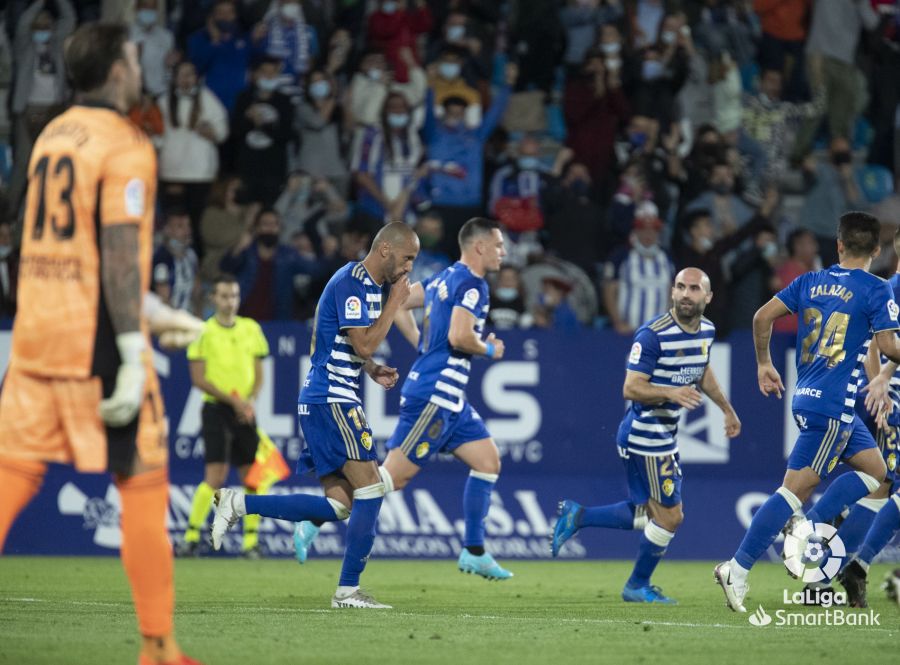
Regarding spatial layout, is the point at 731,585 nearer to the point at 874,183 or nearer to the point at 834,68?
the point at 874,183

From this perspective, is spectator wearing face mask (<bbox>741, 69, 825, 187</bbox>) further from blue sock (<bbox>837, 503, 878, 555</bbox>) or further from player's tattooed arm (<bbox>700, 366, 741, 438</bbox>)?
blue sock (<bbox>837, 503, 878, 555</bbox>)

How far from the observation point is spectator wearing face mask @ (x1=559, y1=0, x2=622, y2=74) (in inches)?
740

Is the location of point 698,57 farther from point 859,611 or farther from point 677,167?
point 859,611

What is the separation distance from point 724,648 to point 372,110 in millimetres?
11265

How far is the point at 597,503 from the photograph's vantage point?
1471 centimetres

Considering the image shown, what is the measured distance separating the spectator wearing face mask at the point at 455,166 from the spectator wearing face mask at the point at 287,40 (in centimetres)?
187

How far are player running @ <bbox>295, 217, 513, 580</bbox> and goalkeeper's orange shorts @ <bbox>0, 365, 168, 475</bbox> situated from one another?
16.7ft

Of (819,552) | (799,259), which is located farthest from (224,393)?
(799,259)

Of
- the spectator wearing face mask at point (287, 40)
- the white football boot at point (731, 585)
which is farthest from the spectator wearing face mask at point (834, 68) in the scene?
the white football boot at point (731, 585)

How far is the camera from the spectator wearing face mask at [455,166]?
17.0 metres

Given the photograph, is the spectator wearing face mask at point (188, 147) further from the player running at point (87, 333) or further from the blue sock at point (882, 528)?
the player running at point (87, 333)

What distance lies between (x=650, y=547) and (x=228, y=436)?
17.2ft

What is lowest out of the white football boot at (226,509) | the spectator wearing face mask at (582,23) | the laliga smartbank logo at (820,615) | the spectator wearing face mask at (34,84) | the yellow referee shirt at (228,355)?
the laliga smartbank logo at (820,615)

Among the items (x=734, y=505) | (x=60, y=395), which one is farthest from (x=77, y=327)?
(x=734, y=505)
